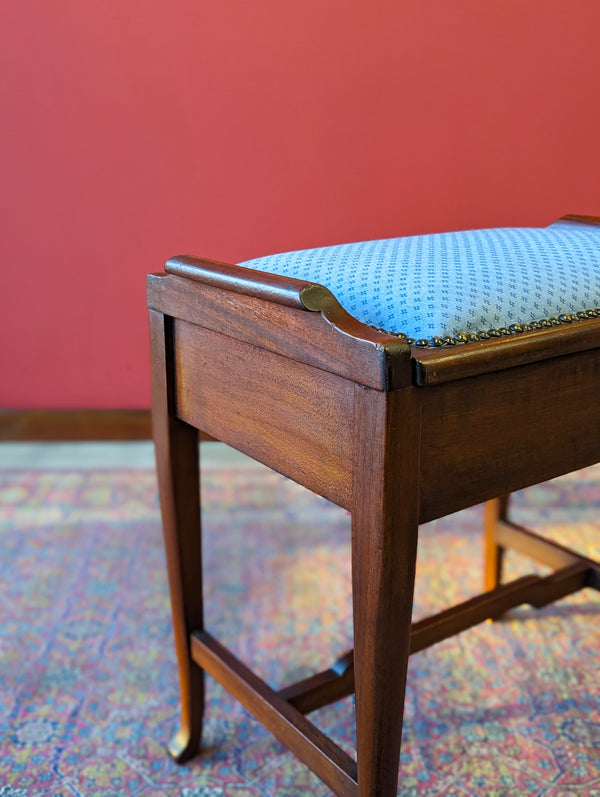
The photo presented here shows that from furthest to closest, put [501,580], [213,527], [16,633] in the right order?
[213,527]
[501,580]
[16,633]

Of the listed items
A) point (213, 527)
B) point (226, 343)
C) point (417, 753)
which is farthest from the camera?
point (213, 527)

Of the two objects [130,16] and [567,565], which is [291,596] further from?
[130,16]

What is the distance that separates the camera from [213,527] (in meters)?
1.87

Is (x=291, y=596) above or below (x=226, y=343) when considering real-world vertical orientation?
below

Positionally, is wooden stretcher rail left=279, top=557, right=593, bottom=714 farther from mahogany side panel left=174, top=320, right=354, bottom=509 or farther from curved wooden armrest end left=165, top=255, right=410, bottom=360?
curved wooden armrest end left=165, top=255, right=410, bottom=360

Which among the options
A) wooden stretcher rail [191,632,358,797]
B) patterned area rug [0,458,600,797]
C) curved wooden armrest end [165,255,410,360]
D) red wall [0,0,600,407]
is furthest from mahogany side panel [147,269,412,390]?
red wall [0,0,600,407]

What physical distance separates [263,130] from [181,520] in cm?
121

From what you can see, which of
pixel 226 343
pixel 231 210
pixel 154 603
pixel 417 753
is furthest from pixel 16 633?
pixel 231 210

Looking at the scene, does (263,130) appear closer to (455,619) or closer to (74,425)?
(74,425)

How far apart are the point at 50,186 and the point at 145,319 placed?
40 centimetres

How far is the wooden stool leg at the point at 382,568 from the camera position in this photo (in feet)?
2.23

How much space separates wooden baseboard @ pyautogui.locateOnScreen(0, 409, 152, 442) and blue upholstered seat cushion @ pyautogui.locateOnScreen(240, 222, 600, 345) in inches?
51.9

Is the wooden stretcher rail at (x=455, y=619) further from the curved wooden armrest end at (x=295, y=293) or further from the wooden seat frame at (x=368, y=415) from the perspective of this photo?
the curved wooden armrest end at (x=295, y=293)

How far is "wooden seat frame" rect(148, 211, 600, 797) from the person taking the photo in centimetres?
69
